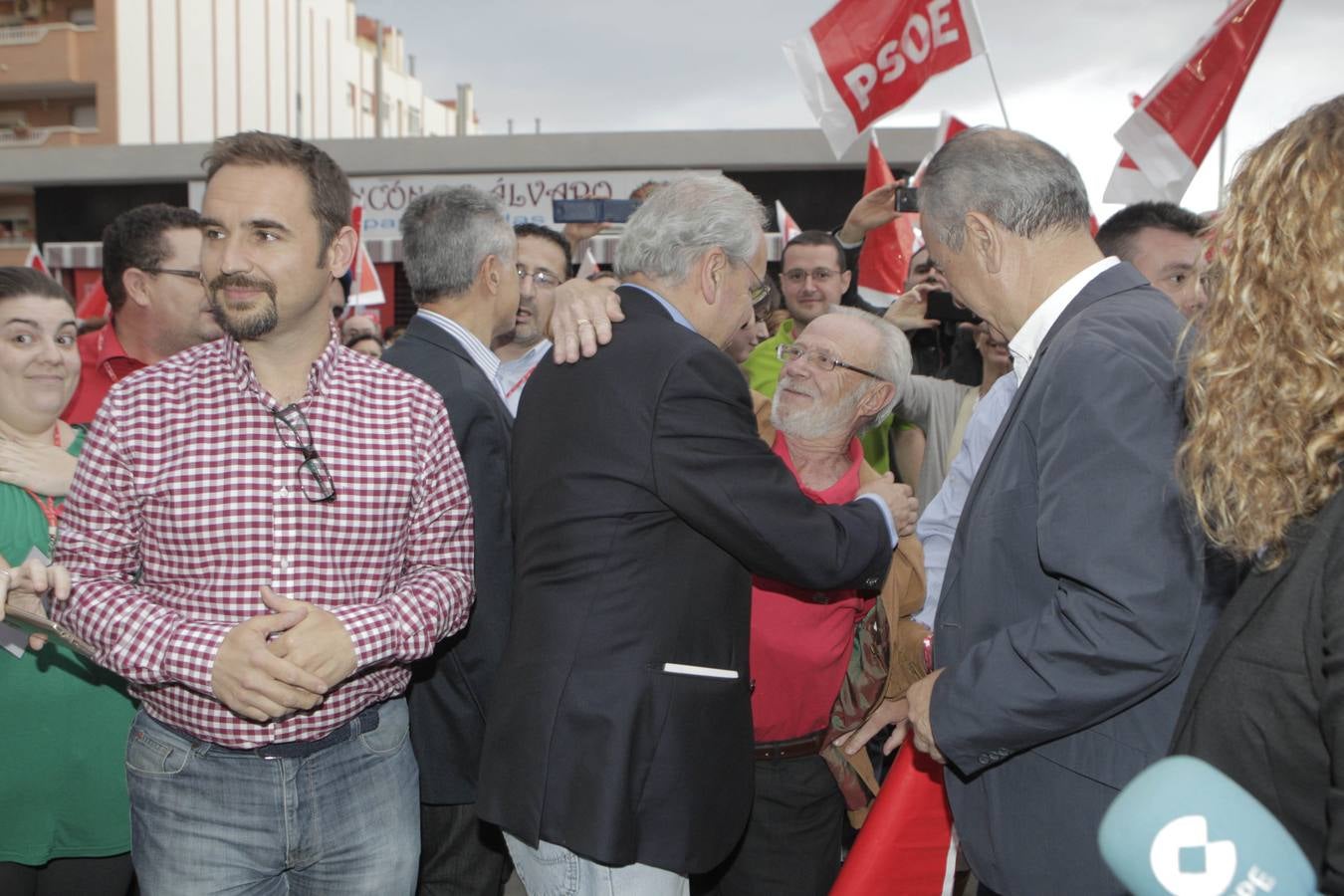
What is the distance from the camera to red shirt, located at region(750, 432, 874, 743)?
3.08 meters

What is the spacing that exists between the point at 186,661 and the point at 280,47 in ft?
216

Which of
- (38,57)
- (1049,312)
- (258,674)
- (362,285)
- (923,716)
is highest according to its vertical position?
(38,57)

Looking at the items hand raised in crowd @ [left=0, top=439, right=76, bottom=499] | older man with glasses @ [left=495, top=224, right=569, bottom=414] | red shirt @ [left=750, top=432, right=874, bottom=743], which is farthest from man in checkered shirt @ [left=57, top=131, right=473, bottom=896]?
older man with glasses @ [left=495, top=224, right=569, bottom=414]

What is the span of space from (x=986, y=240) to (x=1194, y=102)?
13.1ft

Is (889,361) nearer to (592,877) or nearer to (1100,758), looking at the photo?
(1100,758)

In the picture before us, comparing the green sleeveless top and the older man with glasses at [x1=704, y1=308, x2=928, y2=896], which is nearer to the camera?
the green sleeveless top

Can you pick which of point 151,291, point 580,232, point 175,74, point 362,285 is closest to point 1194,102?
point 580,232

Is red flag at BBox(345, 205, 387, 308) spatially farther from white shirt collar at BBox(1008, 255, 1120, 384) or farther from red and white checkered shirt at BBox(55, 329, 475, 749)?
white shirt collar at BBox(1008, 255, 1120, 384)

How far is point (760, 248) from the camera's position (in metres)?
2.75

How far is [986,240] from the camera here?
2.40 m

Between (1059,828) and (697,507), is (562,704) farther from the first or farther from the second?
(1059,828)

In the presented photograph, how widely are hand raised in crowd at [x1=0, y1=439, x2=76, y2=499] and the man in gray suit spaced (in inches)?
84.1

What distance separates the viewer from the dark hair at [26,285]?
10.4 ft

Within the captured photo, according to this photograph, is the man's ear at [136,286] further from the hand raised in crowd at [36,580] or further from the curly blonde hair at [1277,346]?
the curly blonde hair at [1277,346]
